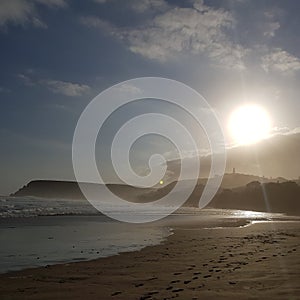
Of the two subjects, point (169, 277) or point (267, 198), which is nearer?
point (169, 277)

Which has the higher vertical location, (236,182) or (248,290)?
(236,182)

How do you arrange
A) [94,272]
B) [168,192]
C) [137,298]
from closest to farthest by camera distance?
[137,298]
[94,272]
[168,192]

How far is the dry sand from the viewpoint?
9.10 meters

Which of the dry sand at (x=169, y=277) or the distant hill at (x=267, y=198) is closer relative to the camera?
the dry sand at (x=169, y=277)

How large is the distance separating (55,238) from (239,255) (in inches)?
399

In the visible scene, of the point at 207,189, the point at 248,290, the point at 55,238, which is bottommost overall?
the point at 248,290

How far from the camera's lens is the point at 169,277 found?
11250mm

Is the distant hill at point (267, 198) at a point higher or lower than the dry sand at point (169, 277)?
higher

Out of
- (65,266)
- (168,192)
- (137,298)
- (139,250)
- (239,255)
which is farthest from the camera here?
(168,192)

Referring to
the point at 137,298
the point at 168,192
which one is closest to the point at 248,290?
the point at 137,298

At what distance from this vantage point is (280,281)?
992 cm

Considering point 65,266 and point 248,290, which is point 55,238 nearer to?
point 65,266

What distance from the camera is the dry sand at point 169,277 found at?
9.10m

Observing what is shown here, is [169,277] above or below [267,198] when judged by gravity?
below
